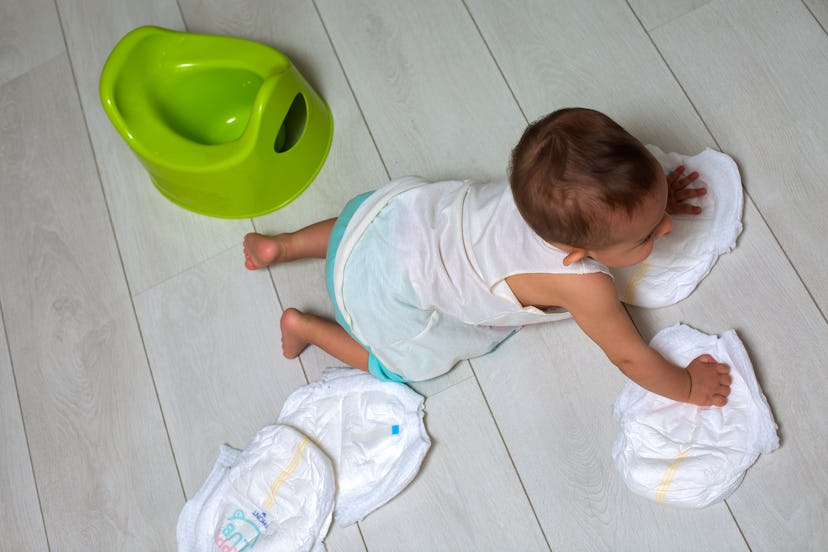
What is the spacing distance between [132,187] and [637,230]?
0.95 metres

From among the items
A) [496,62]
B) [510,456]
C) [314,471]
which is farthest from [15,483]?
[496,62]

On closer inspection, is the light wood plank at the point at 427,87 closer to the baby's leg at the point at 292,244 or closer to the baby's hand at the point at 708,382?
the baby's leg at the point at 292,244

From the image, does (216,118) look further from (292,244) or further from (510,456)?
(510,456)

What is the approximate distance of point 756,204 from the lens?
1.17 m

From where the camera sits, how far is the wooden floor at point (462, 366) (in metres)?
1.12

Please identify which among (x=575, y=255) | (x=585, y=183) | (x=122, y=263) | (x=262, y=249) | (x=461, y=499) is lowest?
(x=461, y=499)

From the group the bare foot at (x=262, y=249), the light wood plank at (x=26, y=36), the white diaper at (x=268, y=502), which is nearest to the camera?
the white diaper at (x=268, y=502)

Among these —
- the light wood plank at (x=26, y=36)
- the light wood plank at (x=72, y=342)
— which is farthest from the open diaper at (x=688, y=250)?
the light wood plank at (x=26, y=36)

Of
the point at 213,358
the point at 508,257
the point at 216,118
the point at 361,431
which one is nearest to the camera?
the point at 508,257

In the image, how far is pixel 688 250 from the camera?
3.72 feet

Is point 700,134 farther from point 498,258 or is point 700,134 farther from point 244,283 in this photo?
point 244,283

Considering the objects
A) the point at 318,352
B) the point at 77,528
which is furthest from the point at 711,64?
the point at 77,528

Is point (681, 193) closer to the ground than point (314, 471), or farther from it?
farther from it

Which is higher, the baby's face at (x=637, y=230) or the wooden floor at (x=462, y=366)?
the baby's face at (x=637, y=230)
